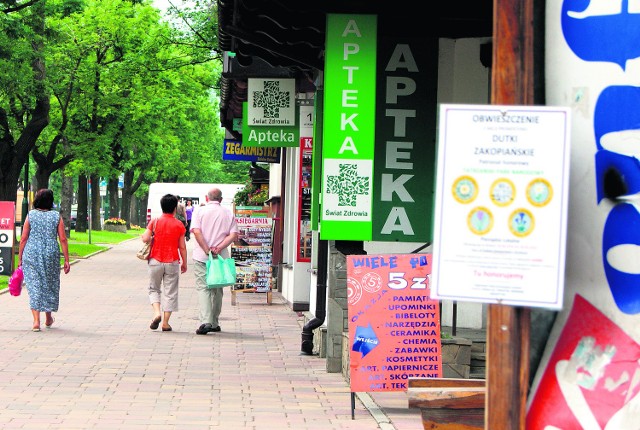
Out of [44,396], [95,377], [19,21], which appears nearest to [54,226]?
[95,377]

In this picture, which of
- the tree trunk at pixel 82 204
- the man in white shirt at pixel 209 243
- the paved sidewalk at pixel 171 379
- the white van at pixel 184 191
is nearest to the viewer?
the paved sidewalk at pixel 171 379

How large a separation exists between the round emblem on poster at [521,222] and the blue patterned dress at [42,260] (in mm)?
10579

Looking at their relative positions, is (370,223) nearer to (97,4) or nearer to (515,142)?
(515,142)

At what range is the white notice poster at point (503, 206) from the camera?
4.14 m

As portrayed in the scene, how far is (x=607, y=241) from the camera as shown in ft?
14.5

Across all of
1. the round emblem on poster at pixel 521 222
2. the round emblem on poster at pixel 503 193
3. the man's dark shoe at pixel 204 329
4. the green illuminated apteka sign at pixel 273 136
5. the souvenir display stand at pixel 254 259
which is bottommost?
the man's dark shoe at pixel 204 329

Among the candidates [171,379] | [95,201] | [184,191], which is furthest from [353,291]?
[95,201]

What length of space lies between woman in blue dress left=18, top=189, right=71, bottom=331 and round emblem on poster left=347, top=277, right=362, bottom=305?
644 cm

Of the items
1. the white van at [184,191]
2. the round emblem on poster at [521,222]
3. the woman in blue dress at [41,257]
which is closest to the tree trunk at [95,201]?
the white van at [184,191]

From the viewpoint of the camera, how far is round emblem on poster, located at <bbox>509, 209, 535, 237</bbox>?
415 centimetres

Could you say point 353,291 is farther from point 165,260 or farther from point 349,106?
point 165,260

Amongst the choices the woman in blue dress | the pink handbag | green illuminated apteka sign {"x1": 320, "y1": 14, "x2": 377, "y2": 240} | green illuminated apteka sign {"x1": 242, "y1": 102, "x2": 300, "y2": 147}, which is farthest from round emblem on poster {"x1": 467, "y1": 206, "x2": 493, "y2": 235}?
green illuminated apteka sign {"x1": 242, "y1": 102, "x2": 300, "y2": 147}

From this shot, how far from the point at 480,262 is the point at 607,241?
534 millimetres

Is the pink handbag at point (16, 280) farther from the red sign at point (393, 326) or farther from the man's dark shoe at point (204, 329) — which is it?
the red sign at point (393, 326)
